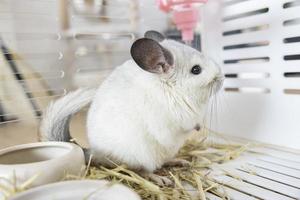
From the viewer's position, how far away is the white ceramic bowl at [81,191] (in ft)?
2.10

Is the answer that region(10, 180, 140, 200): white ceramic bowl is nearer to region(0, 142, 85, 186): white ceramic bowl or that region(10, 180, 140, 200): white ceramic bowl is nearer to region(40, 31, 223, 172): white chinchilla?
region(0, 142, 85, 186): white ceramic bowl

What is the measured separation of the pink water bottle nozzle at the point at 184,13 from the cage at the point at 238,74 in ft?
0.33

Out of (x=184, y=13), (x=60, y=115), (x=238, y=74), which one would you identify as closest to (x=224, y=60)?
(x=238, y=74)

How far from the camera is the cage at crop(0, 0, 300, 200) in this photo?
106 cm

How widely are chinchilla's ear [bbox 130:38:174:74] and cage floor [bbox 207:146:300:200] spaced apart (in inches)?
14.8

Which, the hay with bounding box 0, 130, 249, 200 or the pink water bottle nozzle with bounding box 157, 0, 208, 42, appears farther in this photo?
the pink water bottle nozzle with bounding box 157, 0, 208, 42

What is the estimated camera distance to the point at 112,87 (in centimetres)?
101

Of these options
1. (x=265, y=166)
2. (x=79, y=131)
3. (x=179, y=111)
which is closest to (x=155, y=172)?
(x=179, y=111)

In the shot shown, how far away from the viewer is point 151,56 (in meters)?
0.92

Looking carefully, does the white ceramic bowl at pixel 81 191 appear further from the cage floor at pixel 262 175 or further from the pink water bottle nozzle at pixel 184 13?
the pink water bottle nozzle at pixel 184 13

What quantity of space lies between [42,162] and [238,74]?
2.94 feet

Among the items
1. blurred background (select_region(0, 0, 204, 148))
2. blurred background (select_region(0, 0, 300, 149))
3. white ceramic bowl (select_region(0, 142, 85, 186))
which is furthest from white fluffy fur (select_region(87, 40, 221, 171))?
blurred background (select_region(0, 0, 204, 148))

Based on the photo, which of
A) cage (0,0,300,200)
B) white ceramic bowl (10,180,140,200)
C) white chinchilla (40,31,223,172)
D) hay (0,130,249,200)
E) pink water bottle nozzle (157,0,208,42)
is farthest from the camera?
pink water bottle nozzle (157,0,208,42)

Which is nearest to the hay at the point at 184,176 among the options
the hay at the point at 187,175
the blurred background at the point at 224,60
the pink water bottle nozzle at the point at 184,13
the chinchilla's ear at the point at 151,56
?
the hay at the point at 187,175
